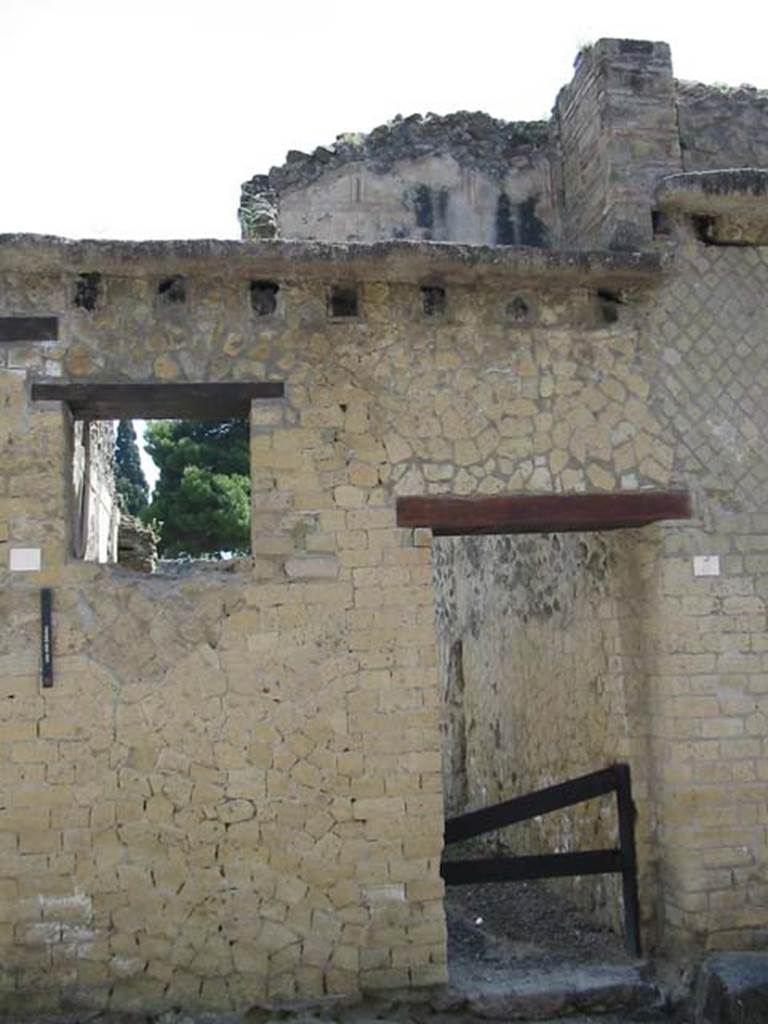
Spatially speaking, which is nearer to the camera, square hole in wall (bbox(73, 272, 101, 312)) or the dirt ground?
square hole in wall (bbox(73, 272, 101, 312))

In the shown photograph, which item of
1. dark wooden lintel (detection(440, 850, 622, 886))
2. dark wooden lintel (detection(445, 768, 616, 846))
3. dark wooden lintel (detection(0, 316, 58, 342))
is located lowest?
dark wooden lintel (detection(440, 850, 622, 886))

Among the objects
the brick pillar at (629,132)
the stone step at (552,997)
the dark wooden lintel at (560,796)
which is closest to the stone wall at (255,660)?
the stone step at (552,997)

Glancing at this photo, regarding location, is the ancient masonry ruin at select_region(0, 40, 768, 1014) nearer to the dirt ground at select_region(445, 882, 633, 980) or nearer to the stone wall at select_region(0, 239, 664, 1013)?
the stone wall at select_region(0, 239, 664, 1013)

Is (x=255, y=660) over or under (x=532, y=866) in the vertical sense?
over

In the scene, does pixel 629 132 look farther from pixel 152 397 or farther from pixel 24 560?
pixel 24 560

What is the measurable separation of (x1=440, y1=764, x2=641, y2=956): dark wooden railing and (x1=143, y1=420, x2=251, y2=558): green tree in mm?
14353

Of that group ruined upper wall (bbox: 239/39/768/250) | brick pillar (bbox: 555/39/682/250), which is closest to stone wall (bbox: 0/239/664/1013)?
brick pillar (bbox: 555/39/682/250)

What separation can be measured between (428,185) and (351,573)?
11.2 feet

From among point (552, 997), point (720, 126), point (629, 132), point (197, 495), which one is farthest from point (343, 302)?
point (197, 495)

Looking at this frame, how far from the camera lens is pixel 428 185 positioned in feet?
27.6

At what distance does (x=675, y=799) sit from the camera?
665 centimetres

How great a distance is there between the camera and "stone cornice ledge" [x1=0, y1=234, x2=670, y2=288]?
6.32 metres

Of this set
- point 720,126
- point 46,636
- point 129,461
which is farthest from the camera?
point 129,461

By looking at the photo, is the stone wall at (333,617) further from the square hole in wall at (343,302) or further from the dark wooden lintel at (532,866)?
the dark wooden lintel at (532,866)
